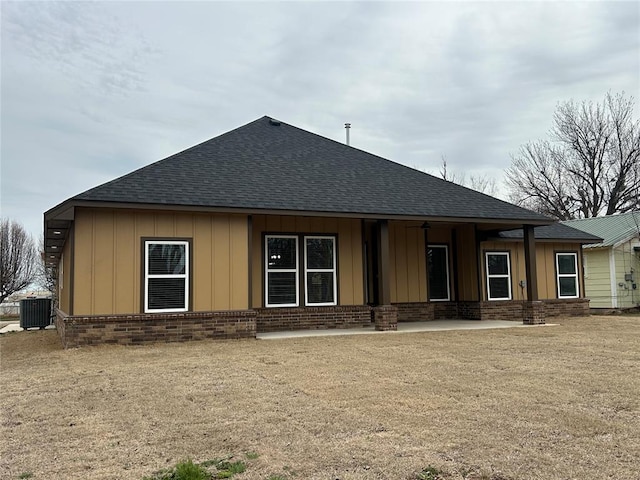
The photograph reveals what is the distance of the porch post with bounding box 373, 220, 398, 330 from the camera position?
12.2 m

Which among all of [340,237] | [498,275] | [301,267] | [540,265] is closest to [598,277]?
[540,265]

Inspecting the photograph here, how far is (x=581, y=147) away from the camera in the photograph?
33.0 meters

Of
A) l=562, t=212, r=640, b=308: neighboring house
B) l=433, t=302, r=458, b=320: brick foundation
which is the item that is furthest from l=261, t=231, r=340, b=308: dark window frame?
l=562, t=212, r=640, b=308: neighboring house

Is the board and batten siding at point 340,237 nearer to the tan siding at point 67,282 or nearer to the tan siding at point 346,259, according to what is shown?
the tan siding at point 346,259

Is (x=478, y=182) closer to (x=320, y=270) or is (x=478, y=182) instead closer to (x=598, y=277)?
(x=598, y=277)

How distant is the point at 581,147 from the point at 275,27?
2621 centimetres

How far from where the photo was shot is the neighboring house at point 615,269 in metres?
19.9

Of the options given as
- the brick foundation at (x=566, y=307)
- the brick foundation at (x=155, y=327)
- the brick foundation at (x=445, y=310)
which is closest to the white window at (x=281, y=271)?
the brick foundation at (x=155, y=327)

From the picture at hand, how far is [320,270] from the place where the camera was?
13195 mm

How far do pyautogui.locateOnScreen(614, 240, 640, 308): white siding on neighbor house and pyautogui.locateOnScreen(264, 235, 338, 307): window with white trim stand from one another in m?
12.7

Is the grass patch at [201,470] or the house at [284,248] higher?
the house at [284,248]

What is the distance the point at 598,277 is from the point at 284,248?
45.5 feet

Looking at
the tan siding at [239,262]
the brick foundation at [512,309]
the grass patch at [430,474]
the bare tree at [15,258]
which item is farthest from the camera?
the bare tree at [15,258]

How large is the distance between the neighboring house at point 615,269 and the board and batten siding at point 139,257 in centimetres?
1485
